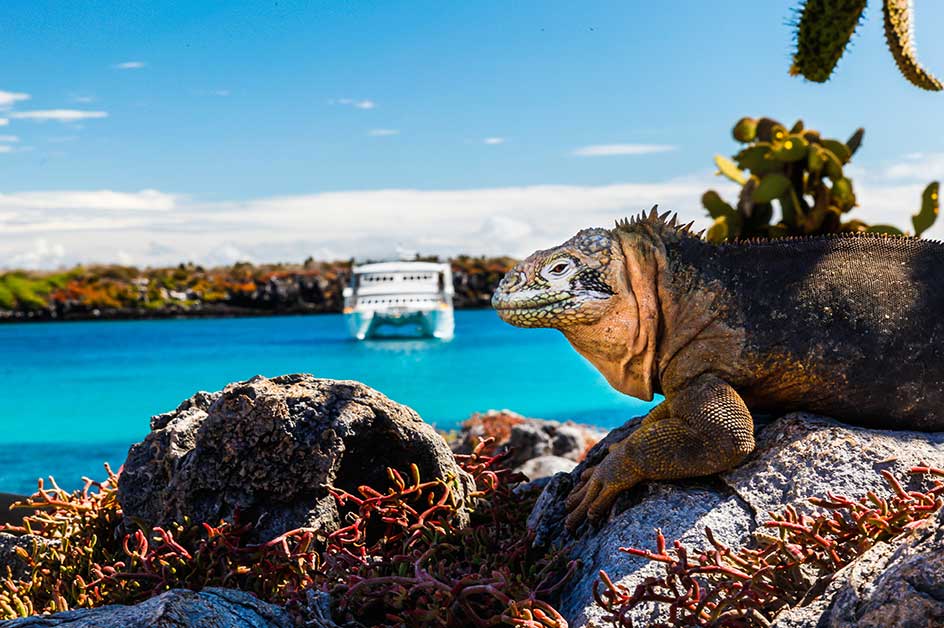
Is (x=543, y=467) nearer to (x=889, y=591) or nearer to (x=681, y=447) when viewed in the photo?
(x=681, y=447)

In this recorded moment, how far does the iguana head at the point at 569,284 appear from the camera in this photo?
3164 mm

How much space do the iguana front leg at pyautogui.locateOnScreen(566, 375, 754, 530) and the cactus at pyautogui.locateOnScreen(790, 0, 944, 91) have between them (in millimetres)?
7682

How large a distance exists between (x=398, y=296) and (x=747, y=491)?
55995mm

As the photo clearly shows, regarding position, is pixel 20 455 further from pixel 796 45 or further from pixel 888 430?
pixel 888 430

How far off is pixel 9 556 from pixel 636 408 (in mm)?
→ 26446

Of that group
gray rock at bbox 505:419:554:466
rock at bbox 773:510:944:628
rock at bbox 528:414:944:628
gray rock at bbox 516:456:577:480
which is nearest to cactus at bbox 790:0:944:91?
gray rock at bbox 516:456:577:480

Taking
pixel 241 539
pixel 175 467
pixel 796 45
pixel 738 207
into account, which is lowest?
pixel 241 539

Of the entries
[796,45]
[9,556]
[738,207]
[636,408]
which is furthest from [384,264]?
[9,556]

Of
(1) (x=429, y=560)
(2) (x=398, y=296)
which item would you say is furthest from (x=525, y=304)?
(2) (x=398, y=296)

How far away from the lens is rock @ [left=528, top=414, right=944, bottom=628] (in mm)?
2713

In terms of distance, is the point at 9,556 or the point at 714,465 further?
the point at 9,556

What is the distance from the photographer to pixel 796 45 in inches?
384

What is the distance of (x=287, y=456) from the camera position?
3.18 m

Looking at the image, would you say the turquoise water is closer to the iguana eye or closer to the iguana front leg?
the iguana eye
